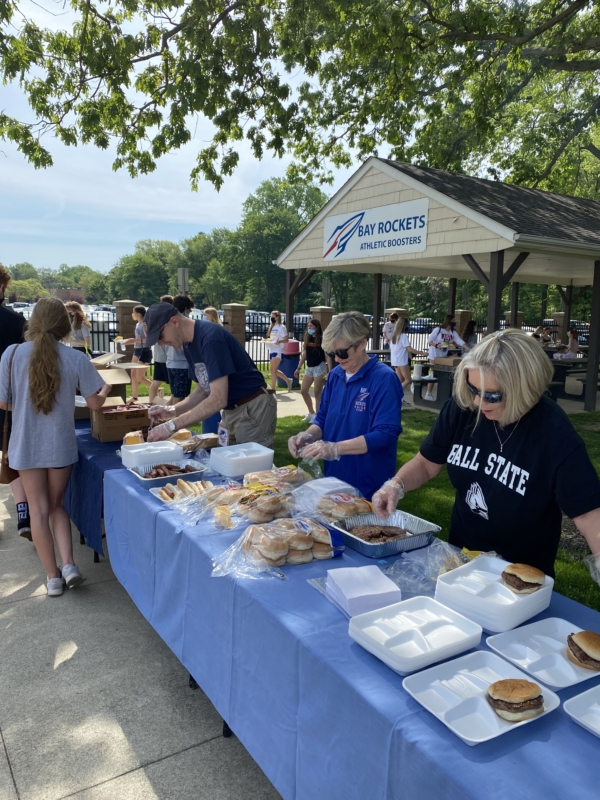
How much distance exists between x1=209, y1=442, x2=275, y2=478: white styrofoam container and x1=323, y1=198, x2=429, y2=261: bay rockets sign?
843 centimetres

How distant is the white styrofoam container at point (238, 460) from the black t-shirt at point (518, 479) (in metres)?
1.18

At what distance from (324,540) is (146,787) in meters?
1.20

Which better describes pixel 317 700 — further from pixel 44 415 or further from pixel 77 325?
pixel 77 325

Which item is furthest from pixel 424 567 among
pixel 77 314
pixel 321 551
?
pixel 77 314

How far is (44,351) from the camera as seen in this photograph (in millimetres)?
3322

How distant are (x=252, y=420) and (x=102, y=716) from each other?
6.62 ft

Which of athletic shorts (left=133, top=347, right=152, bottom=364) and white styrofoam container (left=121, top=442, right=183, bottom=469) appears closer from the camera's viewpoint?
white styrofoam container (left=121, top=442, right=183, bottom=469)

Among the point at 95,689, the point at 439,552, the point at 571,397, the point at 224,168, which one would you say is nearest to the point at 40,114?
the point at 224,168

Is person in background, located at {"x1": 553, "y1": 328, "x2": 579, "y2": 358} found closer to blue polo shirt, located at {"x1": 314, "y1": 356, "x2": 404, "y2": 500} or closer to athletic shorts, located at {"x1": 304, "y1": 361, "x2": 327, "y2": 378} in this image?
athletic shorts, located at {"x1": 304, "y1": 361, "x2": 327, "y2": 378}

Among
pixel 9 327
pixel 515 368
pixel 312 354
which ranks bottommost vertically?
pixel 312 354

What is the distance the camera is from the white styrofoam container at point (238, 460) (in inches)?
126

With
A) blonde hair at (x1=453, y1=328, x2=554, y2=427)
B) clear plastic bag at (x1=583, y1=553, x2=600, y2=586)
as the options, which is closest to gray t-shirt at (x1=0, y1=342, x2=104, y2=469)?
blonde hair at (x1=453, y1=328, x2=554, y2=427)

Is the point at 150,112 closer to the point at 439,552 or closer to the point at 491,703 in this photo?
the point at 439,552

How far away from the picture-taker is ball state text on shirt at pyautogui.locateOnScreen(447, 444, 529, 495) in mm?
2060
